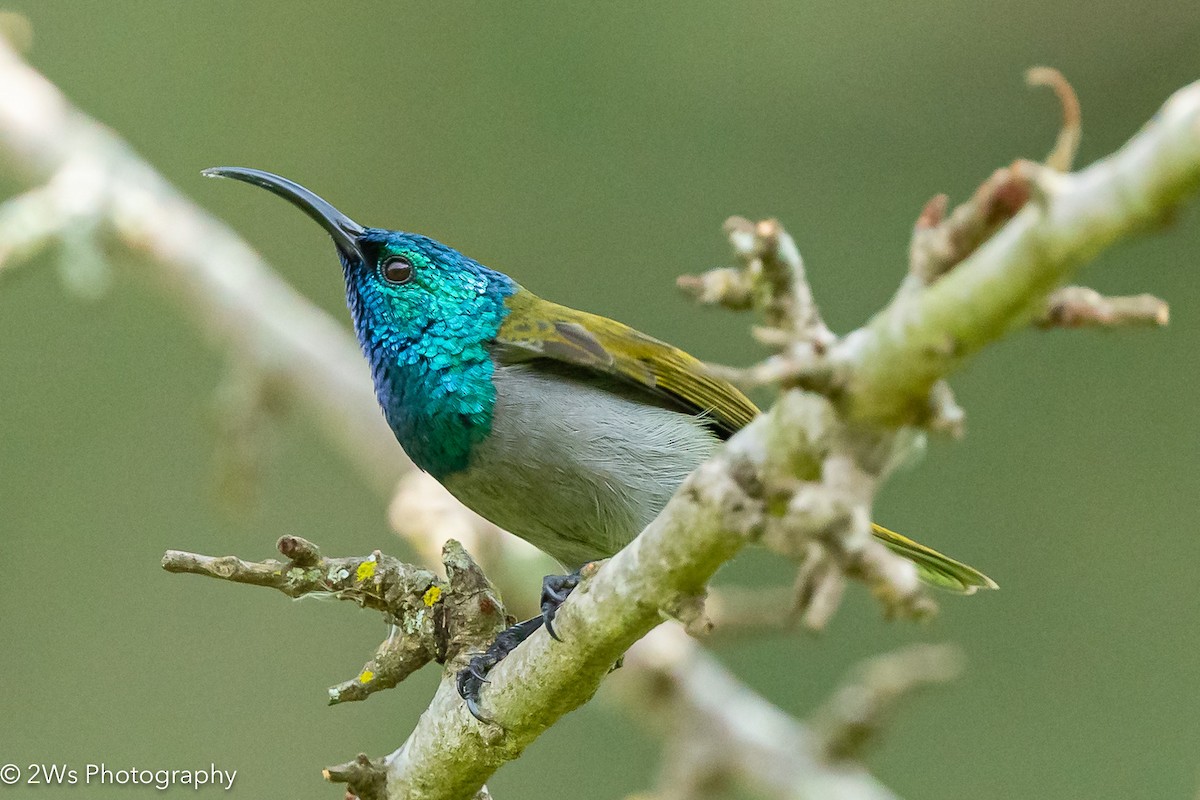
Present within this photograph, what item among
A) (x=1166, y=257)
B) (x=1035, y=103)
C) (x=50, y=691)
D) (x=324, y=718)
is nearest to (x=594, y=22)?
(x=1035, y=103)

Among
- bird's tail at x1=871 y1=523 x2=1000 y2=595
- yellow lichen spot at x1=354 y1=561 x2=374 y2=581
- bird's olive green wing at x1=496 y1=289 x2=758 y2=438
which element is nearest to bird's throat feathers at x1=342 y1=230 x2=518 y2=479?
bird's olive green wing at x1=496 y1=289 x2=758 y2=438

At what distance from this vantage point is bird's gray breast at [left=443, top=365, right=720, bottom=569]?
335 cm

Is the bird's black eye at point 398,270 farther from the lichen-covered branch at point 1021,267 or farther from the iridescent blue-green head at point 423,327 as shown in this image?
the lichen-covered branch at point 1021,267

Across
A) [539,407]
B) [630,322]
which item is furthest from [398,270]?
[630,322]

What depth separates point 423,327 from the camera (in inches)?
145

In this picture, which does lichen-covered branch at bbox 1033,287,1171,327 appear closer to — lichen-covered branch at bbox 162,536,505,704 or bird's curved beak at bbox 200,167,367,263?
lichen-covered branch at bbox 162,536,505,704

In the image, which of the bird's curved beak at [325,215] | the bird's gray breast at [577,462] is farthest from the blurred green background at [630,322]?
Result: the bird's gray breast at [577,462]

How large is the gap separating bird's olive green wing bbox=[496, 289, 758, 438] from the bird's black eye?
1.10 feet

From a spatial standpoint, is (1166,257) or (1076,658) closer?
(1076,658)

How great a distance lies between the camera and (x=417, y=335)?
3650mm

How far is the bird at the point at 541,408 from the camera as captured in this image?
3.37 meters

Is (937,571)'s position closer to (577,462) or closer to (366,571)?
(577,462)

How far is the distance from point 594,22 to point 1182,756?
5480 mm

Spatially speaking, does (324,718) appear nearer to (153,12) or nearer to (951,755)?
(951,755)
